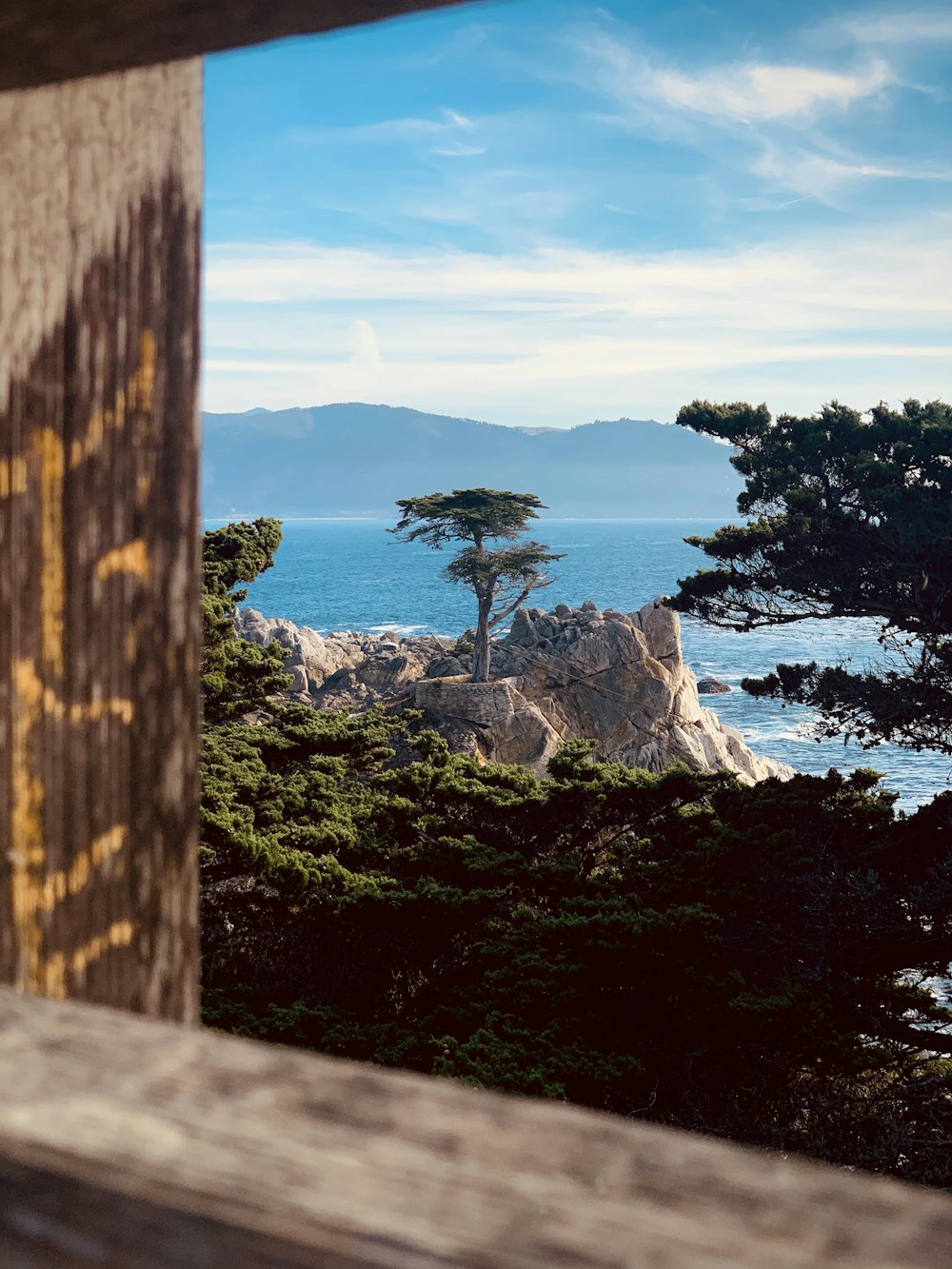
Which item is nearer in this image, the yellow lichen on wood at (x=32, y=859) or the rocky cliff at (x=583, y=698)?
the yellow lichen on wood at (x=32, y=859)

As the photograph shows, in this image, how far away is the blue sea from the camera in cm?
3083

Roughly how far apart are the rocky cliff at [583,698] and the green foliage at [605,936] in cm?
1110

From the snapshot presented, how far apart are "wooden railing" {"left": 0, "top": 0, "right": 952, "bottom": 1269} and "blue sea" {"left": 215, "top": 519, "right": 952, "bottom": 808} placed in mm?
10413

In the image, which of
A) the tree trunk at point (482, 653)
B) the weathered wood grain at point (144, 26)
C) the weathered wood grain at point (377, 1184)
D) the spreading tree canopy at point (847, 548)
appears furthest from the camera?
the tree trunk at point (482, 653)

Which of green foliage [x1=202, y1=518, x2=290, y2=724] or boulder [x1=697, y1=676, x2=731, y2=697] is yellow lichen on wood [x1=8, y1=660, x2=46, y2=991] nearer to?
green foliage [x1=202, y1=518, x2=290, y2=724]

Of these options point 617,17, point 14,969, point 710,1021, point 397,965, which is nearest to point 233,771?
point 397,965

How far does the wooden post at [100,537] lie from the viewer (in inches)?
23.0

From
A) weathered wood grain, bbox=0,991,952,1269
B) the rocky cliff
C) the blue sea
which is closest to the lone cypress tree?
the rocky cliff

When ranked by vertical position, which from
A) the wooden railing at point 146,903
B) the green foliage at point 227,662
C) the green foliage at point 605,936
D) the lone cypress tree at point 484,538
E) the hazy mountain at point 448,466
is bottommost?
the green foliage at point 605,936

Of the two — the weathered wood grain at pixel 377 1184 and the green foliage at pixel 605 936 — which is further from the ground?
A: the weathered wood grain at pixel 377 1184

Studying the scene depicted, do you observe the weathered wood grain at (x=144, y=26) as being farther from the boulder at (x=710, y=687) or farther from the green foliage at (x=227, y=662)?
the boulder at (x=710, y=687)

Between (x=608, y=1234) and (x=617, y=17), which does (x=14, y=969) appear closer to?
(x=608, y=1234)

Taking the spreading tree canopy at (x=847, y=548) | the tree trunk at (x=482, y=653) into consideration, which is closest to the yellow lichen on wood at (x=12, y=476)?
the spreading tree canopy at (x=847, y=548)

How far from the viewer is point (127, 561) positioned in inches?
24.4
